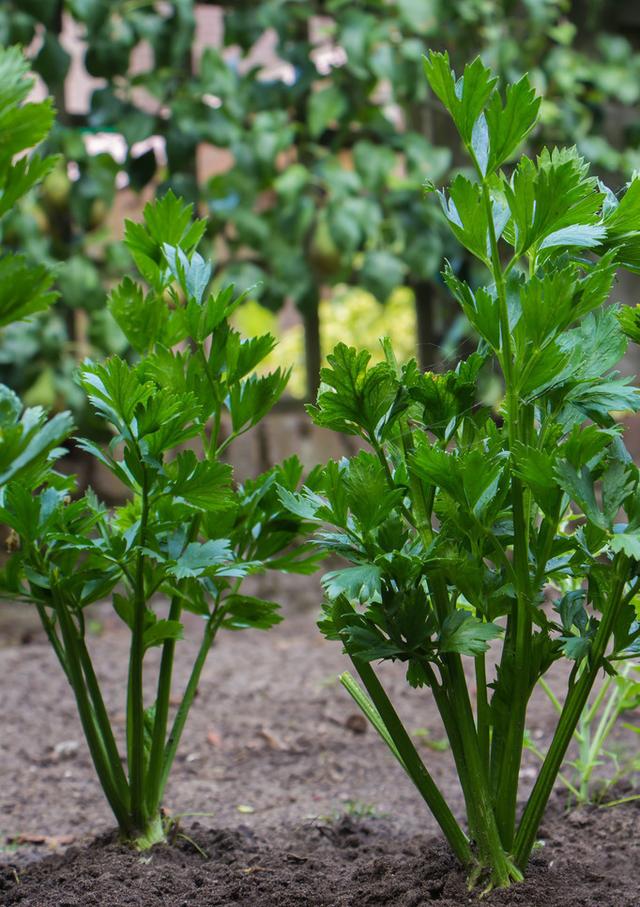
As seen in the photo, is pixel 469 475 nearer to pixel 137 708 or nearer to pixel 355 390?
pixel 355 390

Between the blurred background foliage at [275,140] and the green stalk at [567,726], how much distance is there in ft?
6.88

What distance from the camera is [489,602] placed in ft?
3.07

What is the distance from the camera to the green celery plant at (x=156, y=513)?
3.28 feet

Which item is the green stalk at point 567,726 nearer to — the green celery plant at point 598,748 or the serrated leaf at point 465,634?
the serrated leaf at point 465,634

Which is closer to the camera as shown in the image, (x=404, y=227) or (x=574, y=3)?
(x=404, y=227)

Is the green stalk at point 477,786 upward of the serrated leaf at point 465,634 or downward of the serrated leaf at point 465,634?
downward

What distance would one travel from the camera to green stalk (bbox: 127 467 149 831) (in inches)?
42.8

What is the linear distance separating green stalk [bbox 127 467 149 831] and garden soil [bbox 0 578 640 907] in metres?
0.05

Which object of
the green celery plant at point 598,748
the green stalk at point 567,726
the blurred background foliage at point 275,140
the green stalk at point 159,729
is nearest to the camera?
the green stalk at point 567,726

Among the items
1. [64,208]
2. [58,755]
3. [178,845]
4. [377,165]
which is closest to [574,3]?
[377,165]

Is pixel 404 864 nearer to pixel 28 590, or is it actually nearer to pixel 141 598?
pixel 141 598

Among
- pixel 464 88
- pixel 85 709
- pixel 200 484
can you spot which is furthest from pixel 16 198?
pixel 85 709

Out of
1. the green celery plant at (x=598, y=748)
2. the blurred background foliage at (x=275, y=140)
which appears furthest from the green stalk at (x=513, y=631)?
the blurred background foliage at (x=275, y=140)

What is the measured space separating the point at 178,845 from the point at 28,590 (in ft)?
1.14
